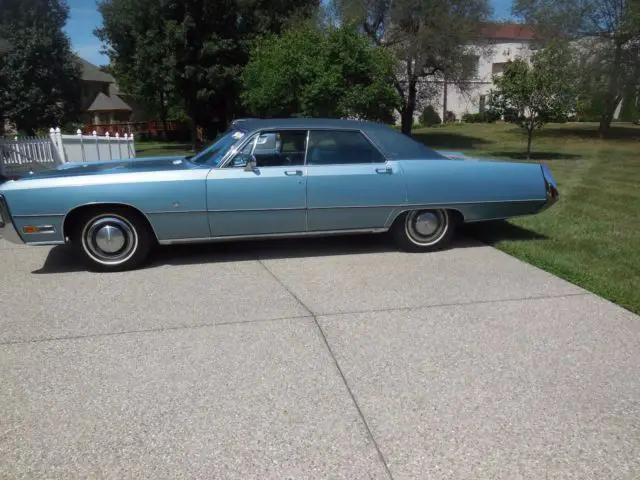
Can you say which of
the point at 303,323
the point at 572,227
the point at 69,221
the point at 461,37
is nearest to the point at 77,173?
the point at 69,221

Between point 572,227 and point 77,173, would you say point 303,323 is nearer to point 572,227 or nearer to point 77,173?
point 77,173

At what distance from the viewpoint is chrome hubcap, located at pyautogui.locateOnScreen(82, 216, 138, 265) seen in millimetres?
5219

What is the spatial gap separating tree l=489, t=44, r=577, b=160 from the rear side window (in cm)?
1383

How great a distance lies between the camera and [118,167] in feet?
18.6

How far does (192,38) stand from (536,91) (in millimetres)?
16665

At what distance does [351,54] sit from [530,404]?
615 inches

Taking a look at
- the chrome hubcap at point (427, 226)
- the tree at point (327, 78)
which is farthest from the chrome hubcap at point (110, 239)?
the tree at point (327, 78)

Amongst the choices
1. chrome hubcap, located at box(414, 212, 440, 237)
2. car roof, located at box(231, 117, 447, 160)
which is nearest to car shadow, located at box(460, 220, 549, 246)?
chrome hubcap, located at box(414, 212, 440, 237)

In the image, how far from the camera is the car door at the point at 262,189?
534 cm

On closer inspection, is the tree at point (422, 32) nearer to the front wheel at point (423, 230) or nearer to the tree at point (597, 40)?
the tree at point (597, 40)

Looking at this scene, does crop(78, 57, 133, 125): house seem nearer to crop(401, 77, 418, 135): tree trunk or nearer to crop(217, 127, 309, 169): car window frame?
crop(401, 77, 418, 135): tree trunk

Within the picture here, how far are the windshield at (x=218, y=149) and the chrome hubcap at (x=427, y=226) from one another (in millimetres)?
2042

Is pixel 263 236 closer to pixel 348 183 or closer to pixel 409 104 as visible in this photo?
pixel 348 183

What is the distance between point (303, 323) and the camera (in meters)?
4.08
